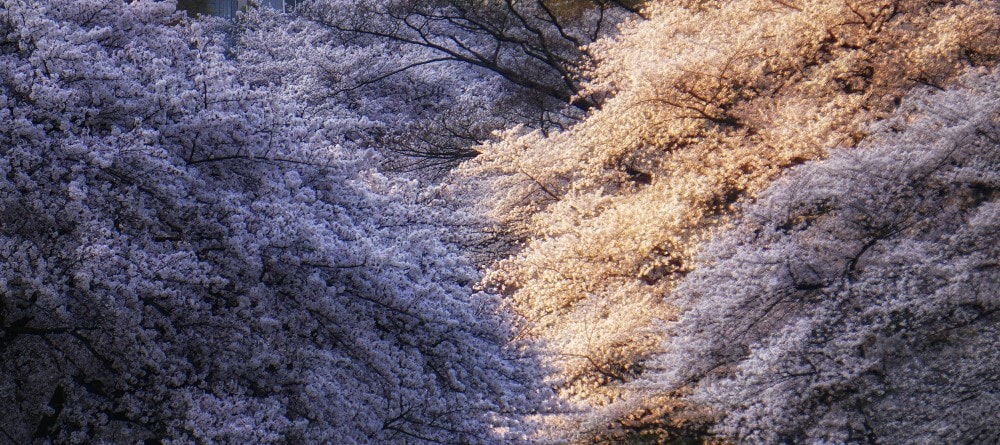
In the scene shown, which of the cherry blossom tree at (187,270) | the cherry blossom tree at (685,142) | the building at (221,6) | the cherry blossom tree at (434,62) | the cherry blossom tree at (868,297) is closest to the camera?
the cherry blossom tree at (187,270)

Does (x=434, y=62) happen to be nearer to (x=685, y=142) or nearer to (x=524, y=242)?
→ (x=524, y=242)

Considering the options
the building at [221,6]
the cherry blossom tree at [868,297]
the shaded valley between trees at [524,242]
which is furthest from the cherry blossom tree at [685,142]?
the building at [221,6]

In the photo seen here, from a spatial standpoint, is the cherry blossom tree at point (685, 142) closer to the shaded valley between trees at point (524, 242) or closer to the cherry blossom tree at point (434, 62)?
the shaded valley between trees at point (524, 242)

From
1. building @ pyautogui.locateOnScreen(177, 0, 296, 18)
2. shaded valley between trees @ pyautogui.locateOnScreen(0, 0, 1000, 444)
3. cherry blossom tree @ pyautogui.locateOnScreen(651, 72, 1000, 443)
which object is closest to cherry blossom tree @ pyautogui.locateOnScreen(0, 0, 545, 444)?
shaded valley between trees @ pyautogui.locateOnScreen(0, 0, 1000, 444)

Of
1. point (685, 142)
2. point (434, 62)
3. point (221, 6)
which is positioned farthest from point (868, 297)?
point (221, 6)

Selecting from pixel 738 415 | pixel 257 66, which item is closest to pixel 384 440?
pixel 738 415

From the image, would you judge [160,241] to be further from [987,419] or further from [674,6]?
[674,6]

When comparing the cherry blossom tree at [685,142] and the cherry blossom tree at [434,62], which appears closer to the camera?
the cherry blossom tree at [685,142]
